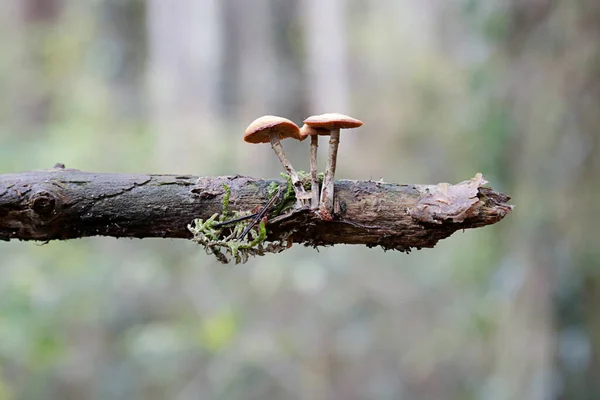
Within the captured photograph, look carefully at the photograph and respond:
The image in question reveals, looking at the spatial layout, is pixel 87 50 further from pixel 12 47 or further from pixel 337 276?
pixel 337 276

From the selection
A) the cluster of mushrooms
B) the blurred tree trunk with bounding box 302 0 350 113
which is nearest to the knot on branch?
the cluster of mushrooms

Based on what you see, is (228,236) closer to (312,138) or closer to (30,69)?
(312,138)

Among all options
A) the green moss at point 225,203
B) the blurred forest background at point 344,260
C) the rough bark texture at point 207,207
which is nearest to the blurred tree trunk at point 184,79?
the blurred forest background at point 344,260

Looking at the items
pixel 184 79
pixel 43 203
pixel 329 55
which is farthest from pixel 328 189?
pixel 329 55

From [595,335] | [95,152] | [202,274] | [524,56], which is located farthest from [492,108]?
[95,152]

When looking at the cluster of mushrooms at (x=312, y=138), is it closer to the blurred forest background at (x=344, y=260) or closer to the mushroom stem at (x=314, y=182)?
the mushroom stem at (x=314, y=182)

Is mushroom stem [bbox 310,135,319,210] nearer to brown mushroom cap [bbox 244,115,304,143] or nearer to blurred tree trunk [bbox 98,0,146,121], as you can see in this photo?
brown mushroom cap [bbox 244,115,304,143]

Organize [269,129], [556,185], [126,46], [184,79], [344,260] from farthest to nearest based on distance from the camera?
[126,46]
[184,79]
[344,260]
[556,185]
[269,129]
